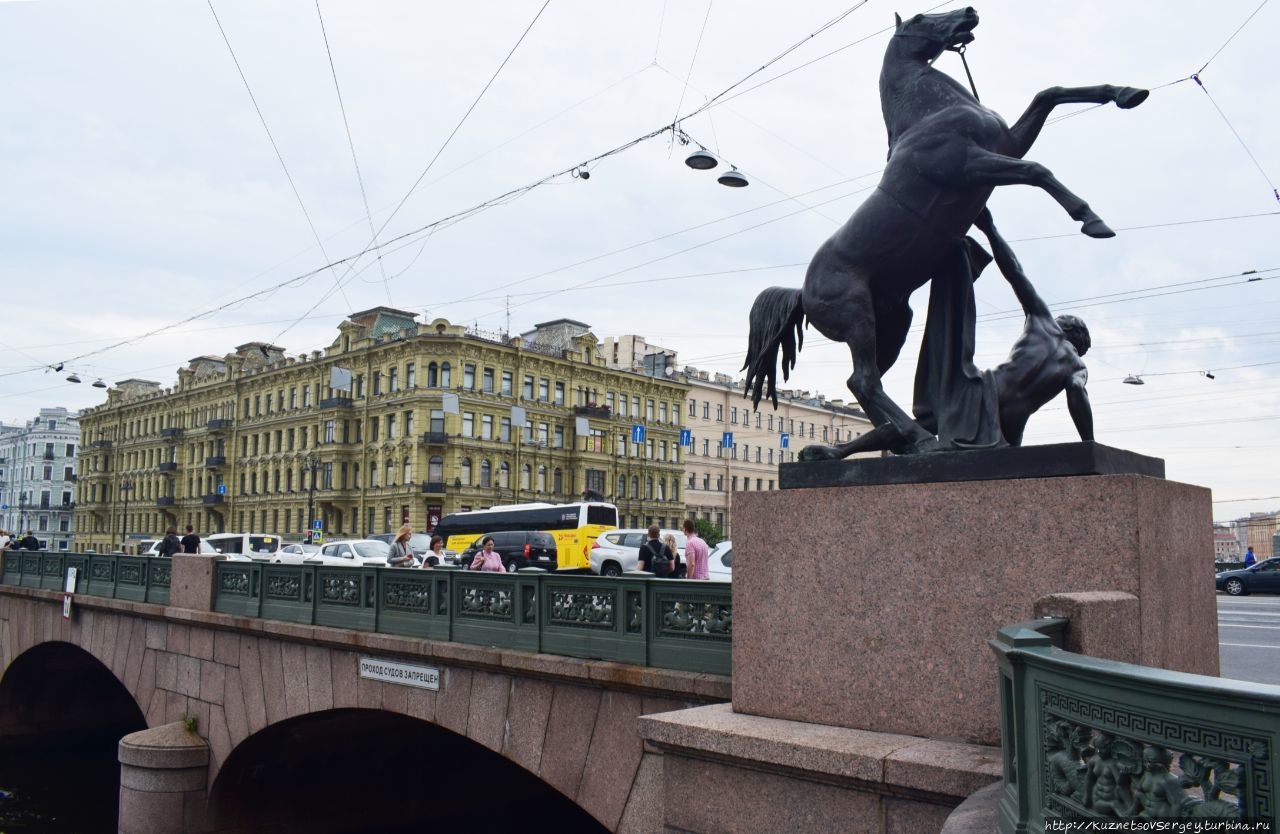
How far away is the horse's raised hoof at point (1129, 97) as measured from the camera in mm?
4324

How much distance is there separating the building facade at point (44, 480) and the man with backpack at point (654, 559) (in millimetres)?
105794

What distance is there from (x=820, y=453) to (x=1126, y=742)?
2780 mm

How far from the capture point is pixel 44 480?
347 ft

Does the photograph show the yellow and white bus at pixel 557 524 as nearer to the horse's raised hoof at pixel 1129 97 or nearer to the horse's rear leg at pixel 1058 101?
the horse's rear leg at pixel 1058 101

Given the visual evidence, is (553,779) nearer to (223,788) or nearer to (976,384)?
(976,384)

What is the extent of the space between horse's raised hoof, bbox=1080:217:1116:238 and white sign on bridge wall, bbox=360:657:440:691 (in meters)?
6.56

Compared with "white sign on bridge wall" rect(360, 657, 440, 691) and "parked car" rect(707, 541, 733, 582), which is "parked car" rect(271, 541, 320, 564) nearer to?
"parked car" rect(707, 541, 733, 582)

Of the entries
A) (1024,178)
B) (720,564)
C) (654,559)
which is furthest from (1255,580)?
(1024,178)

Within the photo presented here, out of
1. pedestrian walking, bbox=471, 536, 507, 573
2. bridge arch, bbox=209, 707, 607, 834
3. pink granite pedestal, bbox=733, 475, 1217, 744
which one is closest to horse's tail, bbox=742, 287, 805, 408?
pink granite pedestal, bbox=733, 475, 1217, 744

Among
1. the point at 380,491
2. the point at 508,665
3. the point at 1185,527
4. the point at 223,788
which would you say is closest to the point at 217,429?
the point at 380,491

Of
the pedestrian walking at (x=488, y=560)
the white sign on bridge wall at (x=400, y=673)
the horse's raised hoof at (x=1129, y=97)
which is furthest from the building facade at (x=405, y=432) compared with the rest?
the horse's raised hoof at (x=1129, y=97)

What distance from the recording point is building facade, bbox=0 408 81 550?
345ft

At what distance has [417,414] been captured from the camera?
198ft

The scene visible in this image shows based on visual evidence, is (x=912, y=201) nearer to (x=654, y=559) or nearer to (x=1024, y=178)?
(x=1024, y=178)
